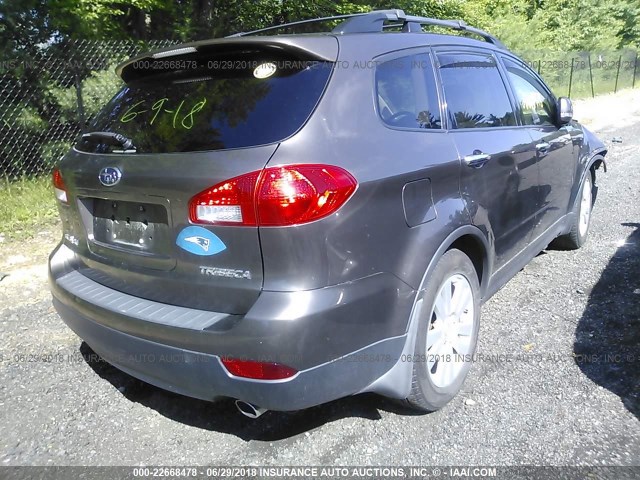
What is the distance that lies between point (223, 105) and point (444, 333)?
1.59m

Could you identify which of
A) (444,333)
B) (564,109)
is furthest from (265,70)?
(564,109)

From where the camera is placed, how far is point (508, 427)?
2676 millimetres

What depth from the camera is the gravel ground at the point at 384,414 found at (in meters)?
2.54

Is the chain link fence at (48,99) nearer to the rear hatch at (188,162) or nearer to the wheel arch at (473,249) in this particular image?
the rear hatch at (188,162)

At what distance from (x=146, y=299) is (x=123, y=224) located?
0.37 m

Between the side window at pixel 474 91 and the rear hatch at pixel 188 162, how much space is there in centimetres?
97

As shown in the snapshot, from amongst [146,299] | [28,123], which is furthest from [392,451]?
[28,123]

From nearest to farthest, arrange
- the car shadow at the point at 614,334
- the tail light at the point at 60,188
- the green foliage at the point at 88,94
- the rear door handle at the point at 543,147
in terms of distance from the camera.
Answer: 1. the tail light at the point at 60,188
2. the car shadow at the point at 614,334
3. the rear door handle at the point at 543,147
4. the green foliage at the point at 88,94

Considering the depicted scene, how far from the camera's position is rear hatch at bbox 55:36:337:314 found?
7.06 feet

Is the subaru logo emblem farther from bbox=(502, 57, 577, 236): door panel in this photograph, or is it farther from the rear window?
bbox=(502, 57, 577, 236): door panel

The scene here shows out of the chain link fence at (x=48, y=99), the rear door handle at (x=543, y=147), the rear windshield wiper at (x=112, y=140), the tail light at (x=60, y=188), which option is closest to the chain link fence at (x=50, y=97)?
the chain link fence at (x=48, y=99)

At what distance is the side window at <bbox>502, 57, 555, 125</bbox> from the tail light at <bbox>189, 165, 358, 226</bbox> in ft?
7.75

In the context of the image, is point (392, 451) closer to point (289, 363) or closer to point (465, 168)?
point (289, 363)

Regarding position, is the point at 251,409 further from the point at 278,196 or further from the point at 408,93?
Result: the point at 408,93
